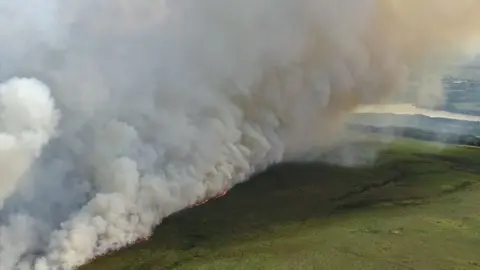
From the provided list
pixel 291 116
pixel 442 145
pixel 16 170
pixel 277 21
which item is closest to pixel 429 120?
pixel 442 145

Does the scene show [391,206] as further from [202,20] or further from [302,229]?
[202,20]

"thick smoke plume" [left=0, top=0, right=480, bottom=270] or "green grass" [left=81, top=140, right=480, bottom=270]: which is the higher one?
"thick smoke plume" [left=0, top=0, right=480, bottom=270]

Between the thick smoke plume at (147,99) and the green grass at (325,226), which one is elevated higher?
the thick smoke plume at (147,99)

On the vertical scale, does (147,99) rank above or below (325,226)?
above
